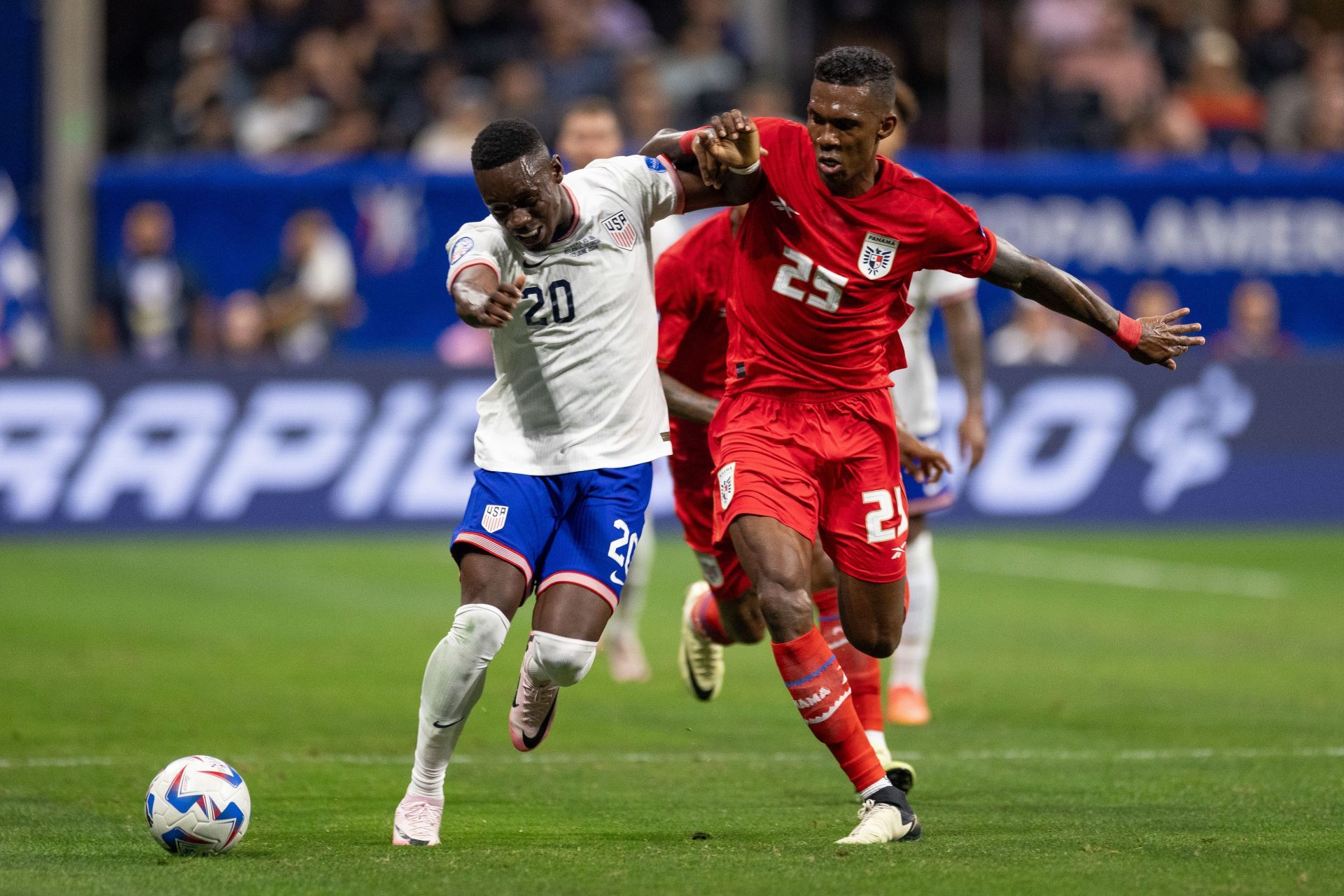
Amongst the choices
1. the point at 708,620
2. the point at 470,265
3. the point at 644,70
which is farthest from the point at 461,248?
the point at 644,70

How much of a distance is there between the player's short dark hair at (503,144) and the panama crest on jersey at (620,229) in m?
0.40

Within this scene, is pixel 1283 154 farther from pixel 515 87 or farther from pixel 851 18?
pixel 515 87

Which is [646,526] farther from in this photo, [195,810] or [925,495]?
[195,810]

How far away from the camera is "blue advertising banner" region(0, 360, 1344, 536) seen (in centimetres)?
1545

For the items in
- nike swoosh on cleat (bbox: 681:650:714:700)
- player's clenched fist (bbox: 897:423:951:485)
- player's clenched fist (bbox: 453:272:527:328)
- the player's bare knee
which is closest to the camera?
player's clenched fist (bbox: 453:272:527:328)

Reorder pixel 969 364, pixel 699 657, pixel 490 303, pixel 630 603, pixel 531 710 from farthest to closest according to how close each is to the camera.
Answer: pixel 630 603, pixel 969 364, pixel 699 657, pixel 531 710, pixel 490 303

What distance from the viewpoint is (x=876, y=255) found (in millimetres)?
6613

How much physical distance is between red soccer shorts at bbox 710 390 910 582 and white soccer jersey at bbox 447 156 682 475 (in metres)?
0.31

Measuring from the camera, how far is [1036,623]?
1269cm

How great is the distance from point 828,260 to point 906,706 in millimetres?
3170

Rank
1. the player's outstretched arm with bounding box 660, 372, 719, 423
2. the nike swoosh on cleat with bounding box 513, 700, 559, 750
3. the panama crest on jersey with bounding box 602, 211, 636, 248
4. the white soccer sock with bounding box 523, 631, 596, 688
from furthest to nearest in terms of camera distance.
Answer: the player's outstretched arm with bounding box 660, 372, 719, 423, the nike swoosh on cleat with bounding box 513, 700, 559, 750, the panama crest on jersey with bounding box 602, 211, 636, 248, the white soccer sock with bounding box 523, 631, 596, 688

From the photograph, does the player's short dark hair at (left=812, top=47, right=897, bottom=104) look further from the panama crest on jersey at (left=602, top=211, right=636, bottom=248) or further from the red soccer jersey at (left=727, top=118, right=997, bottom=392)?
the panama crest on jersey at (left=602, top=211, right=636, bottom=248)

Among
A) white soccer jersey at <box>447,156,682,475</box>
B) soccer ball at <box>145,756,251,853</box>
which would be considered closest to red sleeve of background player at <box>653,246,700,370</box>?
white soccer jersey at <box>447,156,682,475</box>

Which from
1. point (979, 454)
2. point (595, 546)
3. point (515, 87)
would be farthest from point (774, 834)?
point (515, 87)
